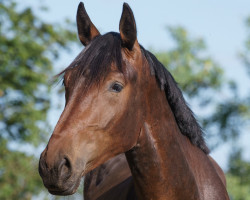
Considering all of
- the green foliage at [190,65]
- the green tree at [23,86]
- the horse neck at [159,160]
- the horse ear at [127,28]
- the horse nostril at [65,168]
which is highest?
the green foliage at [190,65]

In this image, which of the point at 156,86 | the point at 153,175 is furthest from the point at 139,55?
the point at 153,175

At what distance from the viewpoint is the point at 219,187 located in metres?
4.04

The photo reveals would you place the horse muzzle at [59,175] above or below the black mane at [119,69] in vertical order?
below

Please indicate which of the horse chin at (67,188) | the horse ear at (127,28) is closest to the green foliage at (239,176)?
the horse ear at (127,28)

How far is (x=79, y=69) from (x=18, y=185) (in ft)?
42.9

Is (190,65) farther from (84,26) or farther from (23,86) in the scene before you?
(84,26)

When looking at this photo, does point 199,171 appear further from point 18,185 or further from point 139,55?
point 18,185

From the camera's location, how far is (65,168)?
3.05m

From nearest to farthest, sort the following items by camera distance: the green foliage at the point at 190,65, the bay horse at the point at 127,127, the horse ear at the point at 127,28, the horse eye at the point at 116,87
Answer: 1. the bay horse at the point at 127,127
2. the horse eye at the point at 116,87
3. the horse ear at the point at 127,28
4. the green foliage at the point at 190,65

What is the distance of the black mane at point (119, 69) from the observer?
134 inches

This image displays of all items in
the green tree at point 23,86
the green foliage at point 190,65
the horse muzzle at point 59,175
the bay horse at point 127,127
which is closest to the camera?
the horse muzzle at point 59,175

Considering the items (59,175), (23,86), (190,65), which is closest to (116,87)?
(59,175)

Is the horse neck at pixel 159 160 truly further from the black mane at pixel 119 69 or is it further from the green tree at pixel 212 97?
the green tree at pixel 212 97

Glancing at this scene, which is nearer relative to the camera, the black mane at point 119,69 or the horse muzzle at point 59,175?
the horse muzzle at point 59,175
